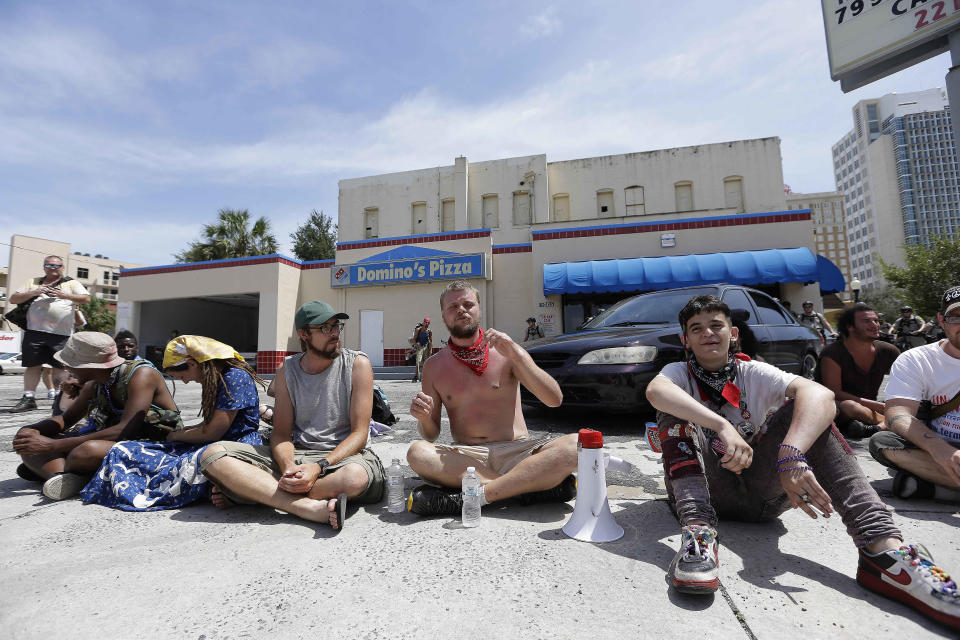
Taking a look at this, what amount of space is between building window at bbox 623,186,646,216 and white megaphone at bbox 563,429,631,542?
20753mm

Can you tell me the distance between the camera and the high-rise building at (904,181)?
272 feet

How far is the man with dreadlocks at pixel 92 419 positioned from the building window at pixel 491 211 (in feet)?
67.0

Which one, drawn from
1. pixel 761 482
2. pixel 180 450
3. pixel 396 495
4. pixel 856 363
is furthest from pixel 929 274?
pixel 180 450

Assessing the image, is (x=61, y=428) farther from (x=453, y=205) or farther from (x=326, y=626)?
(x=453, y=205)

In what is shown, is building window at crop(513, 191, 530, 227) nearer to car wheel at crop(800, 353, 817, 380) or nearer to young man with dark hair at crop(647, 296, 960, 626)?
car wheel at crop(800, 353, 817, 380)

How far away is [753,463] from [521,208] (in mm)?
21238

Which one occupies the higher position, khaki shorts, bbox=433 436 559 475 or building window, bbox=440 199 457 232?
building window, bbox=440 199 457 232

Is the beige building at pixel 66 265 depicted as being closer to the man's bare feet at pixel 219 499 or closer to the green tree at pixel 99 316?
the green tree at pixel 99 316

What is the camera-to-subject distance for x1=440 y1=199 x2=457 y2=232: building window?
908 inches

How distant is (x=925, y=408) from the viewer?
2.45 metres

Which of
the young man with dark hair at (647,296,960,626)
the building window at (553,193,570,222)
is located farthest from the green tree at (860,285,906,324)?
the young man with dark hair at (647,296,960,626)

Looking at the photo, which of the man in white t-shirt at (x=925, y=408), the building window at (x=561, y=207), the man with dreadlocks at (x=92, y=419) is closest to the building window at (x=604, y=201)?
the building window at (x=561, y=207)

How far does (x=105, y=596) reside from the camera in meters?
1.61

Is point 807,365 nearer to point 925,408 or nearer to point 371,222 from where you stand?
point 925,408
